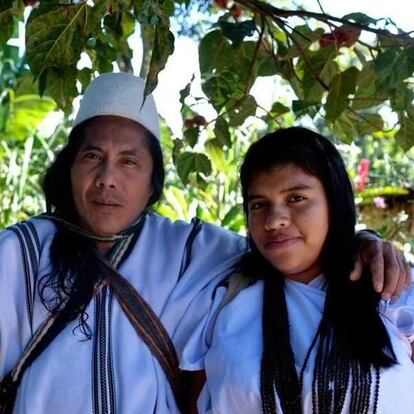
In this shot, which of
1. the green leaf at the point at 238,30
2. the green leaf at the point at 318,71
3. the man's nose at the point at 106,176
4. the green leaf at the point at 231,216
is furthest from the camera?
the green leaf at the point at 231,216

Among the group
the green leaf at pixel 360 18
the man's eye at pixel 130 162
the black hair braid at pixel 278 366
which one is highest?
the green leaf at pixel 360 18

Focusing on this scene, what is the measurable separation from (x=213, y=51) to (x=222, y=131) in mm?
249

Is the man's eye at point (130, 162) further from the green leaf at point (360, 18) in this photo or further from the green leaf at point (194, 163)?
the green leaf at point (360, 18)

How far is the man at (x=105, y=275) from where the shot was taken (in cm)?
193

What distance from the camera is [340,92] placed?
7.14ft

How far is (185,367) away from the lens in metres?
1.90

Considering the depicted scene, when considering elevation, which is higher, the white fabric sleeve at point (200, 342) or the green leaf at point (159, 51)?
the green leaf at point (159, 51)

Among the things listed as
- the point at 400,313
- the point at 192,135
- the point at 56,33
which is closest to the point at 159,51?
the point at 56,33

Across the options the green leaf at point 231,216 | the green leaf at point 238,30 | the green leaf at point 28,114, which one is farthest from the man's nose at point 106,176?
the green leaf at point 28,114

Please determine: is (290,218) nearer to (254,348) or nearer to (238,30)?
(254,348)

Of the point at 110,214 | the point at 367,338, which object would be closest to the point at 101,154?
the point at 110,214

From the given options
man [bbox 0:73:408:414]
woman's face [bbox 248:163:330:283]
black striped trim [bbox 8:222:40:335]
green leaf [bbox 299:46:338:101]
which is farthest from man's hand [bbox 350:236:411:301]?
black striped trim [bbox 8:222:40:335]

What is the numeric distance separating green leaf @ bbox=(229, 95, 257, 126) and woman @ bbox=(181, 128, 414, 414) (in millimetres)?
430

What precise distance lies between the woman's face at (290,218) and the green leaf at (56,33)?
55 cm
